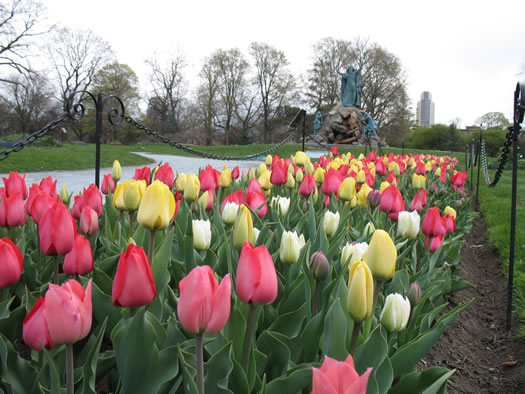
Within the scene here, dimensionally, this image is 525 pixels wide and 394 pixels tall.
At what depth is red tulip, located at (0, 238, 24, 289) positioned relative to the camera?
3.14 ft

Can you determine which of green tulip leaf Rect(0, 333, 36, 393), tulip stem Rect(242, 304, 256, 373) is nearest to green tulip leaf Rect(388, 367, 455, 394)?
tulip stem Rect(242, 304, 256, 373)

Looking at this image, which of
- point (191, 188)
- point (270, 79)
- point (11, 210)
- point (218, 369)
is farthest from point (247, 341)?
point (270, 79)

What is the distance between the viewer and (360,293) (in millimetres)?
857

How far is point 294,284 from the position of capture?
1.26 m

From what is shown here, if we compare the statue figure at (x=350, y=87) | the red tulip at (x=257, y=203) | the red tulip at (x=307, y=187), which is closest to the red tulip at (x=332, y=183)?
the red tulip at (x=307, y=187)

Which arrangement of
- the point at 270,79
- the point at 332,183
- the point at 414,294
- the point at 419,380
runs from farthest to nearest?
the point at 270,79, the point at 332,183, the point at 414,294, the point at 419,380

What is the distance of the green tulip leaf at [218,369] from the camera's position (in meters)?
0.87

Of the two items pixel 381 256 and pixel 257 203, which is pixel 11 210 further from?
pixel 381 256

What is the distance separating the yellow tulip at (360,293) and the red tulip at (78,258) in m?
0.71

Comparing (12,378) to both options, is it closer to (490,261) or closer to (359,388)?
(359,388)

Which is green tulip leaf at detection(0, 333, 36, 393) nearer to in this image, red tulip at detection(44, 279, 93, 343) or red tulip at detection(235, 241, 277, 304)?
red tulip at detection(44, 279, 93, 343)

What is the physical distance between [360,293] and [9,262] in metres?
0.81

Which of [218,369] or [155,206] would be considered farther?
[155,206]

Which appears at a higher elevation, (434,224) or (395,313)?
(434,224)
